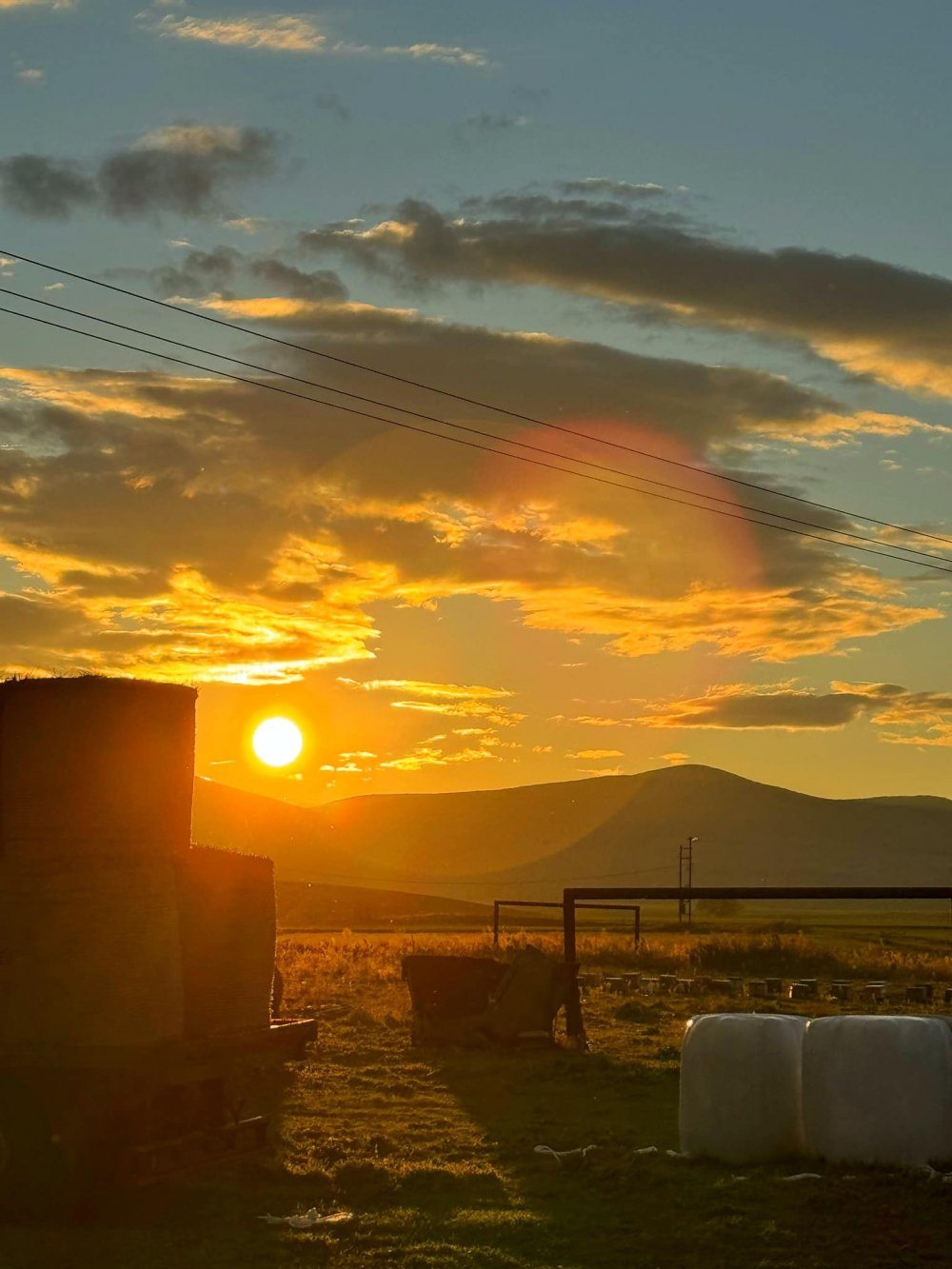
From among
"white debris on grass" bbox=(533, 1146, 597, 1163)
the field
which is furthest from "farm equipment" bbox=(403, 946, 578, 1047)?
"white debris on grass" bbox=(533, 1146, 597, 1163)

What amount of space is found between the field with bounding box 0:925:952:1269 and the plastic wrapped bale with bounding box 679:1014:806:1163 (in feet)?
0.78

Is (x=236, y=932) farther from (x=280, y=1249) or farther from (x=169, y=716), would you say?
(x=280, y=1249)

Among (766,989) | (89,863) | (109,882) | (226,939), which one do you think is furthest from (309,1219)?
(766,989)

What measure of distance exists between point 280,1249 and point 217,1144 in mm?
2160

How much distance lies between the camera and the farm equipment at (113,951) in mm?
11766

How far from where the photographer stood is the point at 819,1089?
13.8 m

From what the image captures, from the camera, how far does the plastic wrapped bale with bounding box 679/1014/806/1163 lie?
1397 cm

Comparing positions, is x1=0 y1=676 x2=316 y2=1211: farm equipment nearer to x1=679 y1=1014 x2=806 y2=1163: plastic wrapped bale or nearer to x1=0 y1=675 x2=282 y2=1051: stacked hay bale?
x1=0 y1=675 x2=282 y2=1051: stacked hay bale

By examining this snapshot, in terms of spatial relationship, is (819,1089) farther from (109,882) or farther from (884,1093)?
(109,882)

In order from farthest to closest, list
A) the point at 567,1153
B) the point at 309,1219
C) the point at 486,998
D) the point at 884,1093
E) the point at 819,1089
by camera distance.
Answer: the point at 486,998 → the point at 567,1153 → the point at 819,1089 → the point at 884,1093 → the point at 309,1219

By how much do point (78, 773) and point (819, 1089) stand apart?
23.0ft

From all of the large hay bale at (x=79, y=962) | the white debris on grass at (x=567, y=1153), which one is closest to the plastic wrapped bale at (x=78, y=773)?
the large hay bale at (x=79, y=962)

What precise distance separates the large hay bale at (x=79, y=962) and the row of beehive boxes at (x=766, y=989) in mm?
25189

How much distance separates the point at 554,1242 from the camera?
36.0ft
